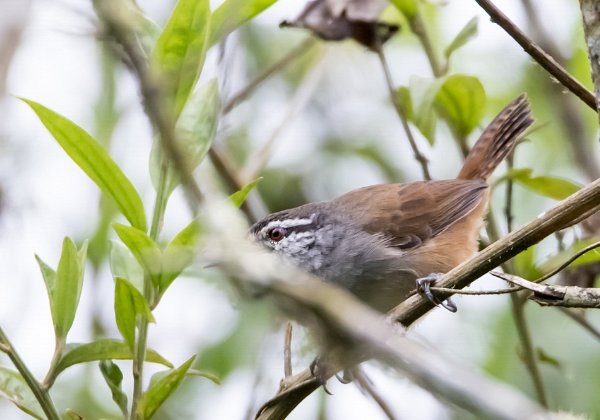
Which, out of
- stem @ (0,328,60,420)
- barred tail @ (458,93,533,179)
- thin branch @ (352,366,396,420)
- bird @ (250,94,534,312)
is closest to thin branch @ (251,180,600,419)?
thin branch @ (352,366,396,420)

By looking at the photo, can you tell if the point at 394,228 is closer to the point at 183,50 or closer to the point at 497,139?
the point at 497,139

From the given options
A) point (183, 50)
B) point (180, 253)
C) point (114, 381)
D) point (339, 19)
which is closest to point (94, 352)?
point (114, 381)

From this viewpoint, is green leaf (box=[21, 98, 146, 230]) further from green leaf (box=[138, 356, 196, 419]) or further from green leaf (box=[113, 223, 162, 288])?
green leaf (box=[138, 356, 196, 419])

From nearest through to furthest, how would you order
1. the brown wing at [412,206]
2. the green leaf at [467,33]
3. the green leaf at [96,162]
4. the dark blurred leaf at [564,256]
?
the green leaf at [96,162]
the dark blurred leaf at [564,256]
the green leaf at [467,33]
the brown wing at [412,206]

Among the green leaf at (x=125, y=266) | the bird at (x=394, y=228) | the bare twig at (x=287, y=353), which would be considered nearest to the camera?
the green leaf at (x=125, y=266)

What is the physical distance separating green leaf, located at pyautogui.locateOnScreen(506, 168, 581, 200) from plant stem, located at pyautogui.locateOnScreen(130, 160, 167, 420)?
1.49m

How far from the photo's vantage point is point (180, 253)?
2.08 m

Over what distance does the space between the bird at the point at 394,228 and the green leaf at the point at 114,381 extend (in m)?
1.80

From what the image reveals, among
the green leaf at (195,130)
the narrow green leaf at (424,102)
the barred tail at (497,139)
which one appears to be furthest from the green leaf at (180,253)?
the barred tail at (497,139)

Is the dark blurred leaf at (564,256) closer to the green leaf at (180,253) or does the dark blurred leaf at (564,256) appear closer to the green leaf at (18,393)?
the green leaf at (180,253)

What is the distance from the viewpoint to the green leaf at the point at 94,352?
214cm

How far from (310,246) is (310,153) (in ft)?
3.28

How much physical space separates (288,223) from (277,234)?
9cm

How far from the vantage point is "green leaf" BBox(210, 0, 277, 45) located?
2.36 metres
